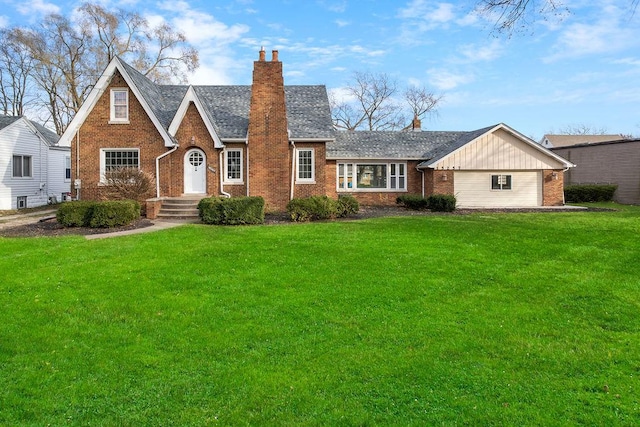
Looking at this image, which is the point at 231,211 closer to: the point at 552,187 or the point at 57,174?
the point at 552,187

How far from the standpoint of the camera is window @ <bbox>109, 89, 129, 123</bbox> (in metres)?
19.3

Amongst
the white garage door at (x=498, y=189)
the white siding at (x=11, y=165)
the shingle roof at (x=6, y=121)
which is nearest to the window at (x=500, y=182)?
the white garage door at (x=498, y=189)

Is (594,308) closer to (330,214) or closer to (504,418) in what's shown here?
(504,418)

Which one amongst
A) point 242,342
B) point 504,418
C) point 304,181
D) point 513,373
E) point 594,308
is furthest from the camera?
point 304,181

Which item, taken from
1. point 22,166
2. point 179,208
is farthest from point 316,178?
point 22,166

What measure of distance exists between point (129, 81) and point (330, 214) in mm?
10310

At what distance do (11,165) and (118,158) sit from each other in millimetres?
8594

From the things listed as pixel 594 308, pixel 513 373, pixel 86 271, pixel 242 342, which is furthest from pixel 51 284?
pixel 594 308

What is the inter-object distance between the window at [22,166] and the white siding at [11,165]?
21cm

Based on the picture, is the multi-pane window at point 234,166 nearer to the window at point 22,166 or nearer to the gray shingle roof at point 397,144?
the gray shingle roof at point 397,144

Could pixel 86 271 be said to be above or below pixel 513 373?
above

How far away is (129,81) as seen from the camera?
19156 mm

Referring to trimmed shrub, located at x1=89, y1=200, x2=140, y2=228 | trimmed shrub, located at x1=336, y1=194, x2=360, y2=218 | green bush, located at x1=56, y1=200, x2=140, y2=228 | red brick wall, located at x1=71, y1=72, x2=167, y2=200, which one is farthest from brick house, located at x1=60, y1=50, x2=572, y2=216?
trimmed shrub, located at x1=336, y1=194, x2=360, y2=218

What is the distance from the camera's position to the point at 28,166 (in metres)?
25.7
